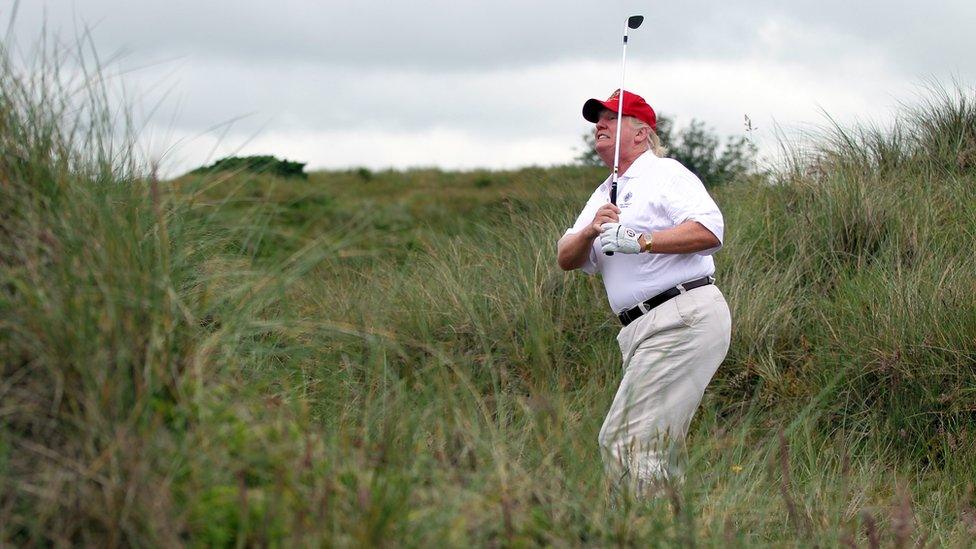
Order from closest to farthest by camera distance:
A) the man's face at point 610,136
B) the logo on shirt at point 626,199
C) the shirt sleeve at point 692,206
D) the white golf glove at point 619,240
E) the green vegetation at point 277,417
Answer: the green vegetation at point 277,417, the white golf glove at point 619,240, the shirt sleeve at point 692,206, the logo on shirt at point 626,199, the man's face at point 610,136

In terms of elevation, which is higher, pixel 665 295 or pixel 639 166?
pixel 639 166

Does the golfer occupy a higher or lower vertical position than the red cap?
lower

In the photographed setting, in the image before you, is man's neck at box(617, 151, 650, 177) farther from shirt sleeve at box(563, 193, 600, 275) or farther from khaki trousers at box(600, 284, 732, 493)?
khaki trousers at box(600, 284, 732, 493)

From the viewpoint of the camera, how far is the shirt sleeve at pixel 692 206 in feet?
19.4

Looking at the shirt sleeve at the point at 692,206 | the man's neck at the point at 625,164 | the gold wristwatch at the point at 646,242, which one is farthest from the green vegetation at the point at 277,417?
the man's neck at the point at 625,164

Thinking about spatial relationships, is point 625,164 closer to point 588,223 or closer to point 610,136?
point 610,136

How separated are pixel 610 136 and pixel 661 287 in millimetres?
1075

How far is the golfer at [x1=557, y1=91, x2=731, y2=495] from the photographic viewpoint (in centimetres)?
586

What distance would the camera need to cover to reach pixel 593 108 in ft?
22.7

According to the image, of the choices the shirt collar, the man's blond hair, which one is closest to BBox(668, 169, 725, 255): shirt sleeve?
the shirt collar

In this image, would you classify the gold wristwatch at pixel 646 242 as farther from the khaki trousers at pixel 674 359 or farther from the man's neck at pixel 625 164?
the man's neck at pixel 625 164

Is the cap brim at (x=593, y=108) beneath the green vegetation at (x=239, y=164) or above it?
above

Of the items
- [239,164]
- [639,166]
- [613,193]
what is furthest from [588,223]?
[239,164]

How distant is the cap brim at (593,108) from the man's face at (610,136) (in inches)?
1.4
